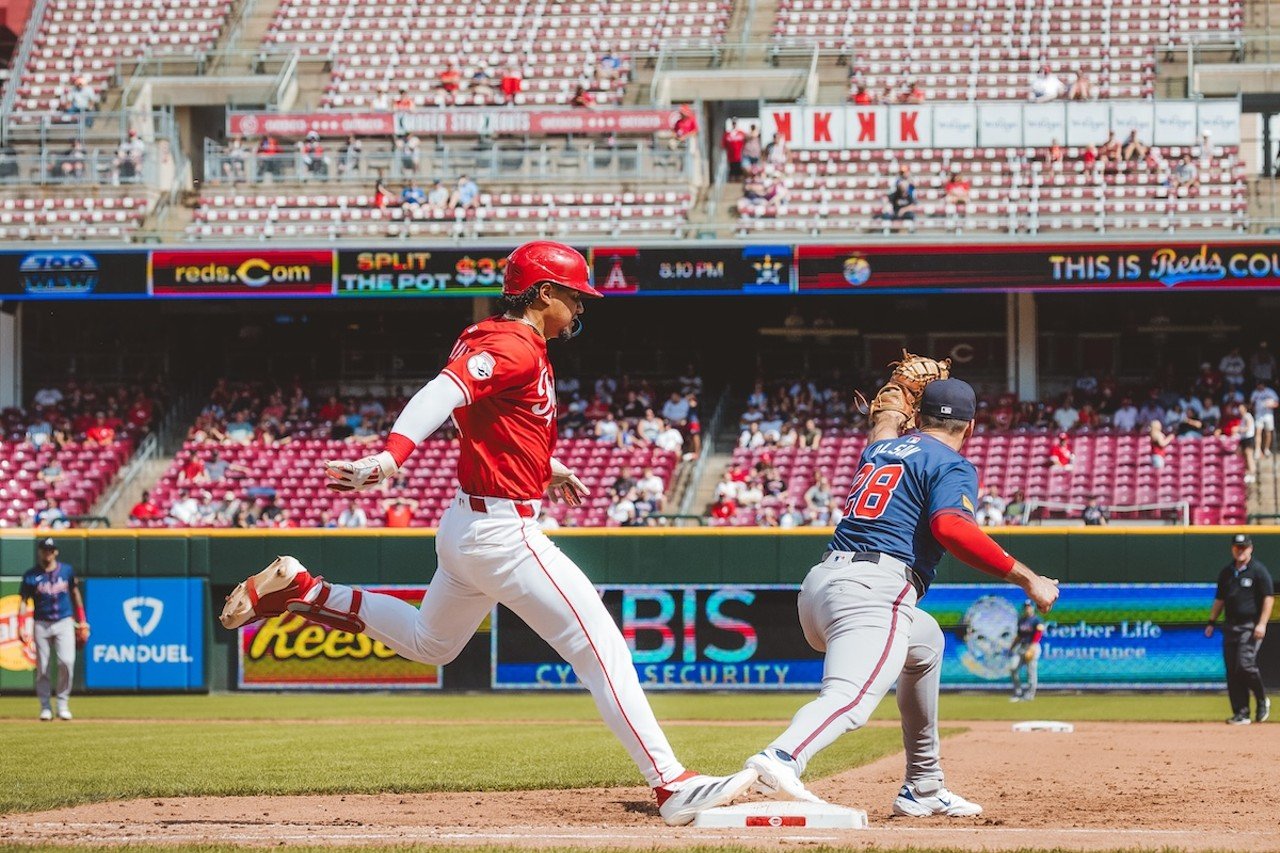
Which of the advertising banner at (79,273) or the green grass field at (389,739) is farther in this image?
the advertising banner at (79,273)

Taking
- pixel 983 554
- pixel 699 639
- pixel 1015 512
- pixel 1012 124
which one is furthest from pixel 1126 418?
pixel 983 554

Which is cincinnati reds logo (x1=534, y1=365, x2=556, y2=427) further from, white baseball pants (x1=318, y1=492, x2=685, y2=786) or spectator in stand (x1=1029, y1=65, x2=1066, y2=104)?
spectator in stand (x1=1029, y1=65, x2=1066, y2=104)

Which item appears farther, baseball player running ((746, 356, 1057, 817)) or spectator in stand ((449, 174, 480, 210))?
spectator in stand ((449, 174, 480, 210))

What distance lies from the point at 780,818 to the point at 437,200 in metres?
22.0

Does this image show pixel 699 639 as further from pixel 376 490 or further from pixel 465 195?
pixel 465 195

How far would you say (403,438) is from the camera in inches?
238

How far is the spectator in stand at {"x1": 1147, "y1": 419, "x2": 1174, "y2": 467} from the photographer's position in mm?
23766

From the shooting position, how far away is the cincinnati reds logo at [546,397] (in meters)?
6.69

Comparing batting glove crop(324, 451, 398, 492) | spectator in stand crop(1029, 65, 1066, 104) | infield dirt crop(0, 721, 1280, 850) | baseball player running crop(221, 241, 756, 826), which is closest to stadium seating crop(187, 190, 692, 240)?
spectator in stand crop(1029, 65, 1066, 104)

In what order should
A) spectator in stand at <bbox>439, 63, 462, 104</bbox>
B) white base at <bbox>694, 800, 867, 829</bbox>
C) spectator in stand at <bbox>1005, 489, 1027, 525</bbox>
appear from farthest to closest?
spectator in stand at <bbox>439, 63, 462, 104</bbox>
spectator in stand at <bbox>1005, 489, 1027, 525</bbox>
white base at <bbox>694, 800, 867, 829</bbox>

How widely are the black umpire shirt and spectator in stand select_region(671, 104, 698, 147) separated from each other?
610 inches

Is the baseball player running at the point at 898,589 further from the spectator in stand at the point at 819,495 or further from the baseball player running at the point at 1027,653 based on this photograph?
the spectator in stand at the point at 819,495

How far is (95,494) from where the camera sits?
25.9m

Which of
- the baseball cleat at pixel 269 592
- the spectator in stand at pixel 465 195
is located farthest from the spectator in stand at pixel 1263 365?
the baseball cleat at pixel 269 592
